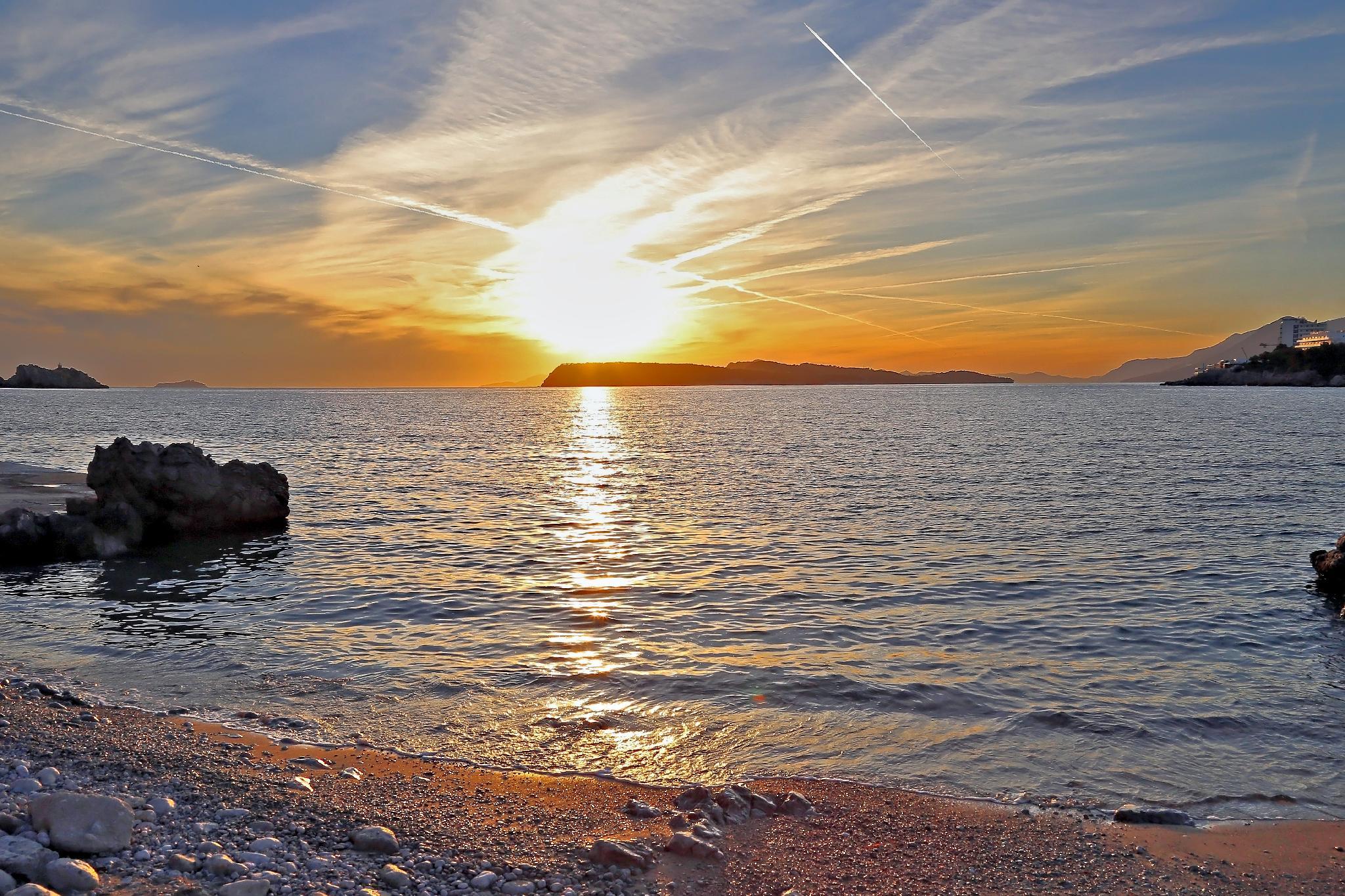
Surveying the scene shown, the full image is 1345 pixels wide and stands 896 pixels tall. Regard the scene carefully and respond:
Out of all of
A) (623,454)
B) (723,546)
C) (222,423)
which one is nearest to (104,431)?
(222,423)

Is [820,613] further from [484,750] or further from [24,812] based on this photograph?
[24,812]

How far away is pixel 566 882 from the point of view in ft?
26.6

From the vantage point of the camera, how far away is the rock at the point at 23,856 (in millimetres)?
7066

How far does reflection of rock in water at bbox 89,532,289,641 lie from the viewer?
18828 mm

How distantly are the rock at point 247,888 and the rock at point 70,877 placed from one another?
1080 millimetres

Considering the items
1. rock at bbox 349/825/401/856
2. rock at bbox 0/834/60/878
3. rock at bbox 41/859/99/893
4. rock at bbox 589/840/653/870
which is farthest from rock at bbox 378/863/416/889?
rock at bbox 0/834/60/878

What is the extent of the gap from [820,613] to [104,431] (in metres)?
96.8

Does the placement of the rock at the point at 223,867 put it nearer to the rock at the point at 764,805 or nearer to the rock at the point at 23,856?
the rock at the point at 23,856

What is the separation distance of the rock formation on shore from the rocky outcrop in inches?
1384

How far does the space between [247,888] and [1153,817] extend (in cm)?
993

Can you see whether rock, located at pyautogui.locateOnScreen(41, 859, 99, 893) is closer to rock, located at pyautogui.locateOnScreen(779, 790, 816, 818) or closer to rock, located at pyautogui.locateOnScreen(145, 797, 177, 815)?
rock, located at pyautogui.locateOnScreen(145, 797, 177, 815)

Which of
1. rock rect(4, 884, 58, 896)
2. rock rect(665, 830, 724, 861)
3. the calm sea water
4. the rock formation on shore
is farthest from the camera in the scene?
the rock formation on shore

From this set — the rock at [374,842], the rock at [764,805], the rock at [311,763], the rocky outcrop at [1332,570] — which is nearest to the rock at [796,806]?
the rock at [764,805]

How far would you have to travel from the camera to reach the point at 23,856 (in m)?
7.22
